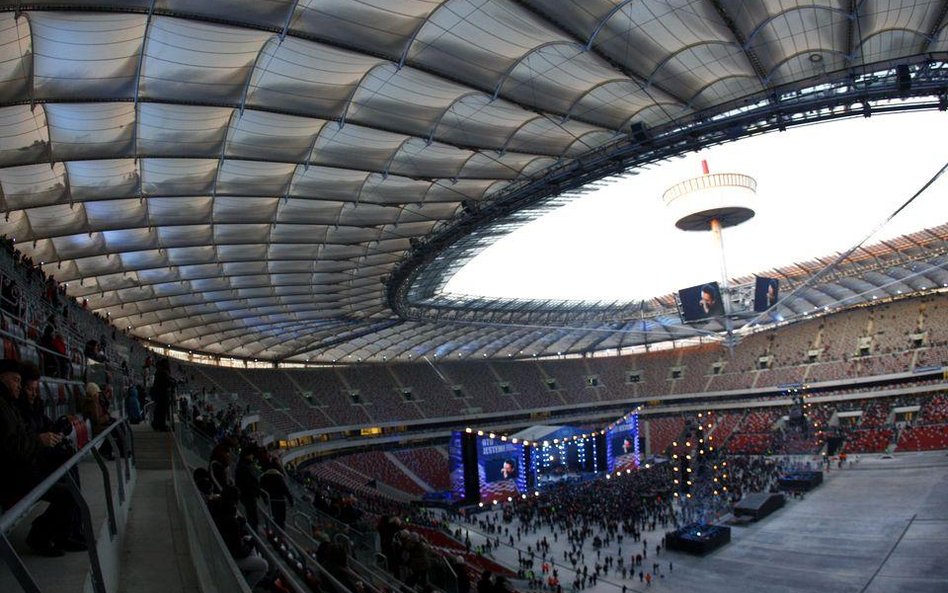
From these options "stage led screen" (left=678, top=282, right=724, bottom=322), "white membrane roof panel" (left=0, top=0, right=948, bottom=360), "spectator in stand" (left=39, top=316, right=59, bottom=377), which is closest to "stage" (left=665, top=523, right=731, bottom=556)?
"stage led screen" (left=678, top=282, right=724, bottom=322)

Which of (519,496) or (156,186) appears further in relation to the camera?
(519,496)

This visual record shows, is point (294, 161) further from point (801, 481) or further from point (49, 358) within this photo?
point (801, 481)

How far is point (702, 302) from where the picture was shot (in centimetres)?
4269

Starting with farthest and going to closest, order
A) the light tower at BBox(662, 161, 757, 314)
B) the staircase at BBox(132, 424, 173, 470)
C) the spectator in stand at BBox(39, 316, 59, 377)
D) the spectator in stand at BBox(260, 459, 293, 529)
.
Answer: the light tower at BBox(662, 161, 757, 314) < the staircase at BBox(132, 424, 173, 470) < the spectator in stand at BBox(260, 459, 293, 529) < the spectator in stand at BBox(39, 316, 59, 377)

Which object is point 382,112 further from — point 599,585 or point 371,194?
point 599,585

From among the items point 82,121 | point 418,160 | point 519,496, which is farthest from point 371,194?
point 519,496

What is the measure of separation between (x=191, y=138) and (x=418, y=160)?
288 inches

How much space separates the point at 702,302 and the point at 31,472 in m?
42.2

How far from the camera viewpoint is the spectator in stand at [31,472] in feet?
14.0

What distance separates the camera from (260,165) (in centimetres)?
2144

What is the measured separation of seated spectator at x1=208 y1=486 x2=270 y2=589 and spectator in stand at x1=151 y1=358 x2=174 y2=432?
8.93 m

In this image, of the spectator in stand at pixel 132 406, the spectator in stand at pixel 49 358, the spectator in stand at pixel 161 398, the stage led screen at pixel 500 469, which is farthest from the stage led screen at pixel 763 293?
the spectator in stand at pixel 49 358

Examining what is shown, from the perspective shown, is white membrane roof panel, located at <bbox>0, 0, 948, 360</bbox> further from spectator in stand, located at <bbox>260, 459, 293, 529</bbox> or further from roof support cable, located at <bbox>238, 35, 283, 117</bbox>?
spectator in stand, located at <bbox>260, 459, 293, 529</bbox>

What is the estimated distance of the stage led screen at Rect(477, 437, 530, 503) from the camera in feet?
154
